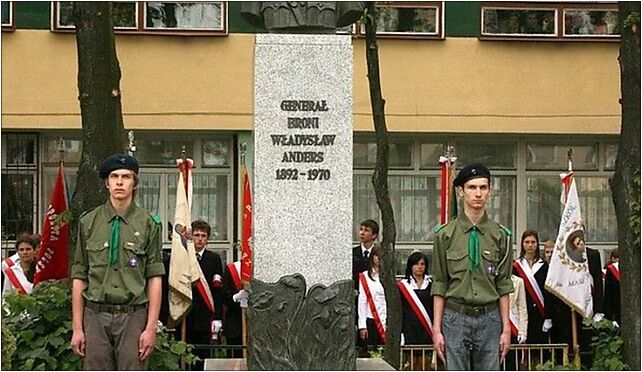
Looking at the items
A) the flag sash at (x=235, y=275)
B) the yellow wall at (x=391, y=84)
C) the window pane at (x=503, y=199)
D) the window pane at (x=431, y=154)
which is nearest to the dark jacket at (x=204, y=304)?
the flag sash at (x=235, y=275)

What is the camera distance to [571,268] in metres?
14.9

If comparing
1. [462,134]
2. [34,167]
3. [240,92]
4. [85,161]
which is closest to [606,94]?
[462,134]

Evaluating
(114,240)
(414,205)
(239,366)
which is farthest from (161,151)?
(114,240)

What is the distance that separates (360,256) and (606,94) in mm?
6604

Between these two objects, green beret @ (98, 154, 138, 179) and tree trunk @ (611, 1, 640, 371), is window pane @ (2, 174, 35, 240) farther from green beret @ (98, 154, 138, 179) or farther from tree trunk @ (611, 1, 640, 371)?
green beret @ (98, 154, 138, 179)

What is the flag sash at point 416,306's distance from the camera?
14672 mm

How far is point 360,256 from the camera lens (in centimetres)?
1541

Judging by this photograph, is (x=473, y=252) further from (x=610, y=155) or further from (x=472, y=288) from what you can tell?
(x=610, y=155)

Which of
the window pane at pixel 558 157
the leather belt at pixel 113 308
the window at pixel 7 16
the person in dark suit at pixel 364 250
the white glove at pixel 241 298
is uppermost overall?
the window at pixel 7 16

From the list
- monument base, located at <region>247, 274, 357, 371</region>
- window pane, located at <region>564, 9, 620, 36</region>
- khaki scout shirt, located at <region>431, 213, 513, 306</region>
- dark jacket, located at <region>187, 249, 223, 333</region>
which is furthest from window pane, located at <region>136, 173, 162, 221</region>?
khaki scout shirt, located at <region>431, 213, 513, 306</region>

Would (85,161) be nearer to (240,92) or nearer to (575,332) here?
(575,332)

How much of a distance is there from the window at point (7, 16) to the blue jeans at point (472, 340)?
1211 centimetres

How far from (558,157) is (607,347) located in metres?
7.76

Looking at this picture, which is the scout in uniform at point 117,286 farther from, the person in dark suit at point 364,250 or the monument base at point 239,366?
the person in dark suit at point 364,250
